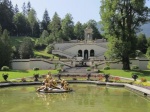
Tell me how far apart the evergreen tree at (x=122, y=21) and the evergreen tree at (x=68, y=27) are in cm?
5252

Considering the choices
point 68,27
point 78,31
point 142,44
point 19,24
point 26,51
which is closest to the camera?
point 26,51

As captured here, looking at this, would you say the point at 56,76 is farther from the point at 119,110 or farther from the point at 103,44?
the point at 103,44

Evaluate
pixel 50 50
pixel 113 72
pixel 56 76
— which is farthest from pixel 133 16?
pixel 50 50

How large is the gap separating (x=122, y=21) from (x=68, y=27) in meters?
55.6

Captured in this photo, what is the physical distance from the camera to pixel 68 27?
105 meters

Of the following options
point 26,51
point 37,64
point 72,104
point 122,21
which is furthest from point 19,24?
point 72,104

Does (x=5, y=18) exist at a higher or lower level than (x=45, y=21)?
lower

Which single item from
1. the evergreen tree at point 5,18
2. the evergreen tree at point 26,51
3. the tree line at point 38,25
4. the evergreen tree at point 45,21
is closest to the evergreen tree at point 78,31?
the tree line at point 38,25

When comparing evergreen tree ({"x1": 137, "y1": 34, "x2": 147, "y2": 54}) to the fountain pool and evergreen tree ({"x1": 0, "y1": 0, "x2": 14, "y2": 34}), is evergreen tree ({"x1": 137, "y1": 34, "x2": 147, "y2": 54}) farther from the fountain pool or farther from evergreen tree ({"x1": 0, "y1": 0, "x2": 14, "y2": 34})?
the fountain pool

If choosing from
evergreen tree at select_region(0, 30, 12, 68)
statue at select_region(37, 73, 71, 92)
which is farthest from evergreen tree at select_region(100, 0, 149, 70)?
statue at select_region(37, 73, 71, 92)

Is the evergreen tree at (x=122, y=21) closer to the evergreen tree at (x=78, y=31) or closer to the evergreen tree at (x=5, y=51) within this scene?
the evergreen tree at (x=5, y=51)

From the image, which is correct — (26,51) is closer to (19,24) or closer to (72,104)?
(19,24)

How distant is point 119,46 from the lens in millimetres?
47781

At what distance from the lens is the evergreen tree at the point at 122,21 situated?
48344 millimetres
